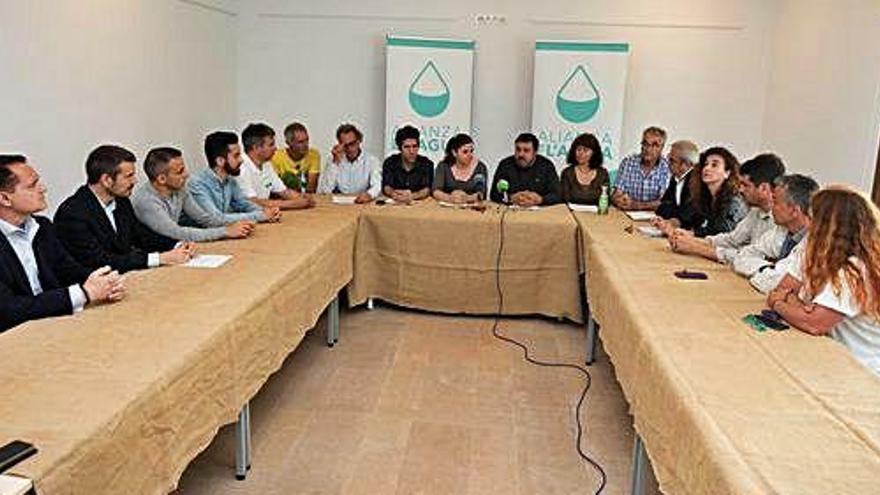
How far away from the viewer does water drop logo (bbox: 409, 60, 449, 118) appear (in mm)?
6293

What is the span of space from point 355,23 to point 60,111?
3.04 m

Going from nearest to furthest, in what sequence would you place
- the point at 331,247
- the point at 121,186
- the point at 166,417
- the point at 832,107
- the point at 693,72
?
the point at 166,417, the point at 121,186, the point at 331,247, the point at 832,107, the point at 693,72

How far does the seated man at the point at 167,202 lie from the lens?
10.5 feet

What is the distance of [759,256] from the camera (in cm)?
297

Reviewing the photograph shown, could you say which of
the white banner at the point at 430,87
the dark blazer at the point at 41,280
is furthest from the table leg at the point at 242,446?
the white banner at the point at 430,87

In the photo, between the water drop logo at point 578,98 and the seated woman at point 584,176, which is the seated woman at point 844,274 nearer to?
the seated woman at point 584,176

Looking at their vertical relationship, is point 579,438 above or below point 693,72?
below

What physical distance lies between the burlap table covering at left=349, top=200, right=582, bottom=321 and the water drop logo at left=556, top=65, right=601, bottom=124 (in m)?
1.99

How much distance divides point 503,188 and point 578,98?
1.93m

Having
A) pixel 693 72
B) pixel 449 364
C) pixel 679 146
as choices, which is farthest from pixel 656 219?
pixel 693 72

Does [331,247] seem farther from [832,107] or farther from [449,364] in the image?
[832,107]

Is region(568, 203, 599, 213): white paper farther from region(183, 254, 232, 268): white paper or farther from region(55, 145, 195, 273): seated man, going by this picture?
region(55, 145, 195, 273): seated man

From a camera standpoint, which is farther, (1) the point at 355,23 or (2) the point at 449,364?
(1) the point at 355,23

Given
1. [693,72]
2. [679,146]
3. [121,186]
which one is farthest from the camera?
[693,72]
